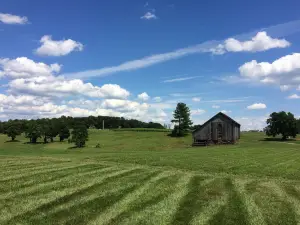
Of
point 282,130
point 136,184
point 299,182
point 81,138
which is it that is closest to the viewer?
point 136,184

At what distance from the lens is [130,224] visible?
11.4m

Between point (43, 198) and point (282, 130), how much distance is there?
3647 inches

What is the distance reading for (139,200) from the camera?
1452 cm

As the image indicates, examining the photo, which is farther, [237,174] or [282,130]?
[282,130]

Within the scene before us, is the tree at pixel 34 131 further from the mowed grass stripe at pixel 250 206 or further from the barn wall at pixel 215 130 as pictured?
the mowed grass stripe at pixel 250 206

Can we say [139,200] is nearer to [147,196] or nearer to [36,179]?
[147,196]

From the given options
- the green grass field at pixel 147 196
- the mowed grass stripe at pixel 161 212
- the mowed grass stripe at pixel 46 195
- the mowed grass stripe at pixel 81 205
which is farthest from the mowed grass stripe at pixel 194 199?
the mowed grass stripe at pixel 46 195

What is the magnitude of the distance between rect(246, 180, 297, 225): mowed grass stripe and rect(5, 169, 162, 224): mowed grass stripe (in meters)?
6.27

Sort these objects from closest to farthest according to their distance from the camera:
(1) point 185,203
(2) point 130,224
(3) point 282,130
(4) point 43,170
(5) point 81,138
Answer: (2) point 130,224 < (1) point 185,203 < (4) point 43,170 < (5) point 81,138 < (3) point 282,130

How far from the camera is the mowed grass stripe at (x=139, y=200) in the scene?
1209 centimetres

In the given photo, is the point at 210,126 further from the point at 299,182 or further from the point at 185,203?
the point at 185,203

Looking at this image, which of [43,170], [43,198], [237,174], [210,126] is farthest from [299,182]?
[210,126]

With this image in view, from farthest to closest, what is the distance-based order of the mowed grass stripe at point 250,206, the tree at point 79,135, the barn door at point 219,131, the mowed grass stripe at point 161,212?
the barn door at point 219,131
the tree at point 79,135
the mowed grass stripe at point 250,206
the mowed grass stripe at point 161,212

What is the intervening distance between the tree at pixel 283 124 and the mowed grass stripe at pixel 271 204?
83.5 meters
